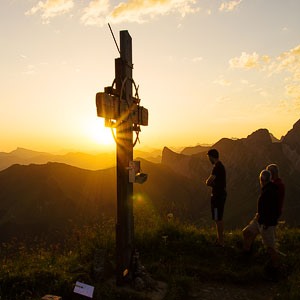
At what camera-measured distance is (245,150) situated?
124m

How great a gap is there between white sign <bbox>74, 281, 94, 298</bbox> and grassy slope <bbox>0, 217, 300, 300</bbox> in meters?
0.21

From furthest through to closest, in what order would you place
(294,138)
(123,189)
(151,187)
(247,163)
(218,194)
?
(294,138) < (247,163) < (151,187) < (218,194) < (123,189)

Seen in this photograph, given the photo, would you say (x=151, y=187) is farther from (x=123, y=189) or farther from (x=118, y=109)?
(x=118, y=109)

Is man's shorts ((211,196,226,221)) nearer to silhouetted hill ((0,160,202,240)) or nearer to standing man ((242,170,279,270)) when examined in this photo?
standing man ((242,170,279,270))

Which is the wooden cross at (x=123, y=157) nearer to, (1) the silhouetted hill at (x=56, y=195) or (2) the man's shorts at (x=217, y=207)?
(2) the man's shorts at (x=217, y=207)

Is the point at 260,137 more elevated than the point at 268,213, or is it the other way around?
the point at 260,137

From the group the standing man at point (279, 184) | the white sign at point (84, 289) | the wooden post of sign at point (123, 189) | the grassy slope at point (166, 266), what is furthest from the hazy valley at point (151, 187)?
the white sign at point (84, 289)

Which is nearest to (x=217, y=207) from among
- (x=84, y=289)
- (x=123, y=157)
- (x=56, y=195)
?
(x=123, y=157)

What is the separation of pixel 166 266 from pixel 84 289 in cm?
220

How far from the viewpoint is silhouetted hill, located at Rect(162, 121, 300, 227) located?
96.9 meters

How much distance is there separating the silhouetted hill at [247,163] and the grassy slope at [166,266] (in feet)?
265

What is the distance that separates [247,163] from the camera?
119750mm

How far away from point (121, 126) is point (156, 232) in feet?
12.4

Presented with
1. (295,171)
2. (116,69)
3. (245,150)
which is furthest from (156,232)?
(245,150)
